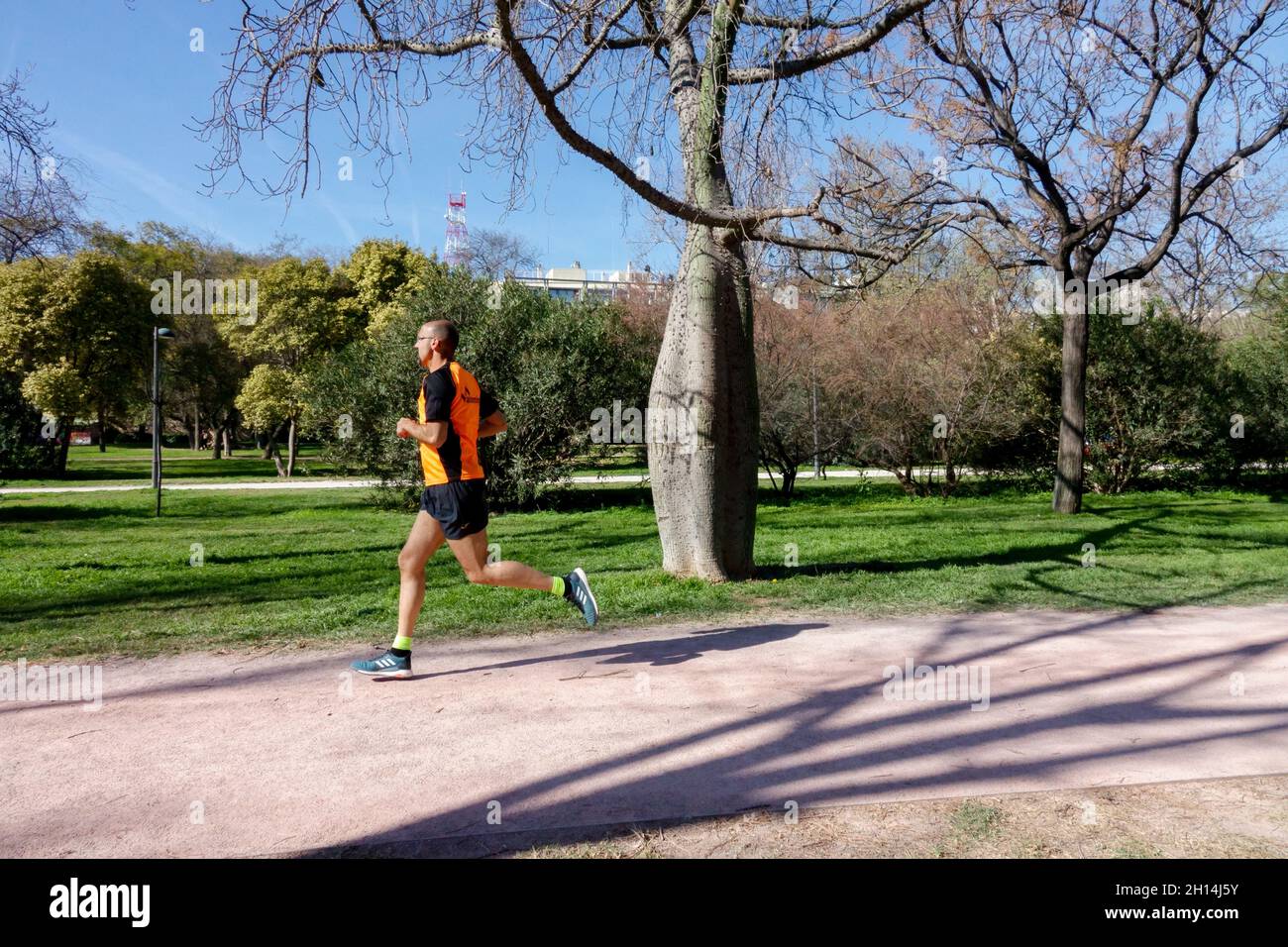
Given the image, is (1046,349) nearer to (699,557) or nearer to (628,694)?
(699,557)

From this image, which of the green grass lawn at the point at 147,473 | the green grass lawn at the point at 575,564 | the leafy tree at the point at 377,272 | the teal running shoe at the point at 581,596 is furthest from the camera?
the leafy tree at the point at 377,272

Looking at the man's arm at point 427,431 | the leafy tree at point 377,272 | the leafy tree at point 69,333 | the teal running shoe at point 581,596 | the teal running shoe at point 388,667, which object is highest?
the leafy tree at point 377,272

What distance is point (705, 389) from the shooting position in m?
7.88

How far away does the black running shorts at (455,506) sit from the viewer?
16.6ft

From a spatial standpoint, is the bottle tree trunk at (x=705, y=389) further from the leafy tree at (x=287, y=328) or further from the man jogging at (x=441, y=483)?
the leafy tree at (x=287, y=328)

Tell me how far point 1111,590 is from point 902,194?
797 centimetres

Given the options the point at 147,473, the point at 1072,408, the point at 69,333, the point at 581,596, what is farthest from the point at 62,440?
the point at 1072,408

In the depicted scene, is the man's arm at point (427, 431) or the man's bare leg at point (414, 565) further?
the man's bare leg at point (414, 565)

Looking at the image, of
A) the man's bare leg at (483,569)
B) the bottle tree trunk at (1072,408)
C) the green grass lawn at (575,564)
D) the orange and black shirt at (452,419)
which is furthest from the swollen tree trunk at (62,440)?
the bottle tree trunk at (1072,408)

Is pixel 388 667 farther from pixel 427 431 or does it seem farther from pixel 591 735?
pixel 591 735

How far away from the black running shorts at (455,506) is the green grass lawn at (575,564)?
1.60m
